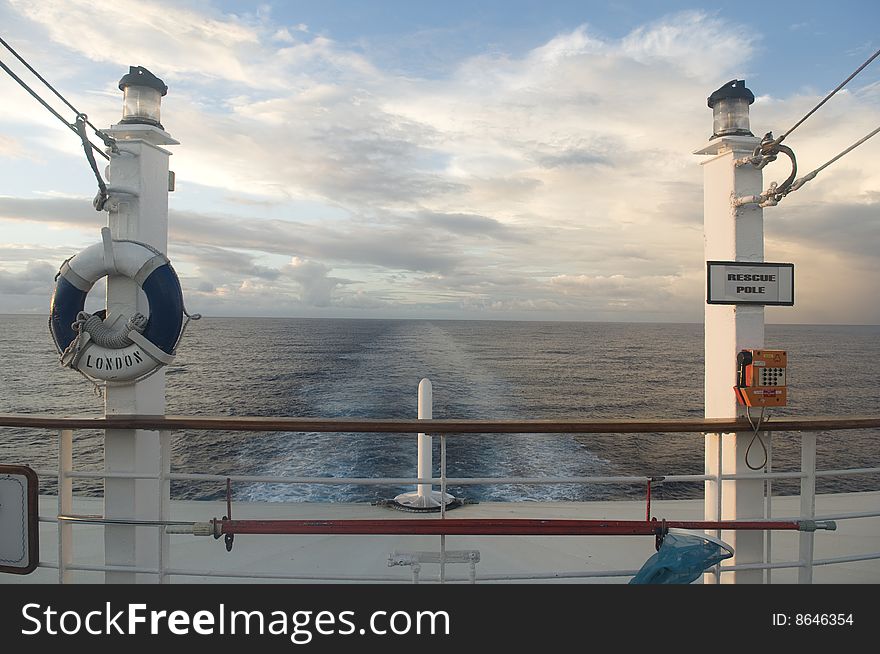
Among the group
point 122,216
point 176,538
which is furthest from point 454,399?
point 122,216

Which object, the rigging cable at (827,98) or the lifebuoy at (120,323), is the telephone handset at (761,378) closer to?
the rigging cable at (827,98)

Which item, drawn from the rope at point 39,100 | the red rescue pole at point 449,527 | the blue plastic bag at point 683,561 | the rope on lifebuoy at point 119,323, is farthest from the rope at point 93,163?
the blue plastic bag at point 683,561

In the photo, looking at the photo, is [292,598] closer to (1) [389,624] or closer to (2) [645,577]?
(1) [389,624]

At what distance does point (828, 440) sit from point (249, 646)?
20.6 m

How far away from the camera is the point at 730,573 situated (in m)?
2.22

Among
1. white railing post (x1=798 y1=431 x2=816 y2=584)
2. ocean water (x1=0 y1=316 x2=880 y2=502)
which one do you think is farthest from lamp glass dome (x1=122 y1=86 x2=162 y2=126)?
ocean water (x1=0 y1=316 x2=880 y2=502)

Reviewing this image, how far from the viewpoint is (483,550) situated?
10.3 feet

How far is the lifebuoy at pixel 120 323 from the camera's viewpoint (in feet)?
6.63

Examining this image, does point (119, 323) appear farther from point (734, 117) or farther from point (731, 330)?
point (734, 117)

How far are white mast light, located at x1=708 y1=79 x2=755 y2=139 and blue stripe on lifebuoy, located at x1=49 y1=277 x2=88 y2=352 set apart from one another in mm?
2500

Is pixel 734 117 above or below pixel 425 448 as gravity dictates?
above

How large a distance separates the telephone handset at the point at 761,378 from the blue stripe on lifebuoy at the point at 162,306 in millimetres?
2080

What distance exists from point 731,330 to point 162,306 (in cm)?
214

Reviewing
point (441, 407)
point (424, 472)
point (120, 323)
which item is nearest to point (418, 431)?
point (120, 323)
